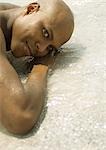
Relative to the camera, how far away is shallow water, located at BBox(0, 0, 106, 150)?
1.72 meters

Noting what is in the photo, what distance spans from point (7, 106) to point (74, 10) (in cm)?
159

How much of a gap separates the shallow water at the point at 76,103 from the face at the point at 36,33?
0.17 m

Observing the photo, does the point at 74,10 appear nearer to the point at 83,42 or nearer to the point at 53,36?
the point at 83,42

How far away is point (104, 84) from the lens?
81.5 inches

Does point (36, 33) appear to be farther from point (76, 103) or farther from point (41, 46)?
point (76, 103)

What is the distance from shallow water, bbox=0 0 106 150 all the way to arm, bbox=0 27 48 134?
0.05 m

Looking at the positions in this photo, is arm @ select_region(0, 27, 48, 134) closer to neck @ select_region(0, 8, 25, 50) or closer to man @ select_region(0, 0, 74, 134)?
man @ select_region(0, 0, 74, 134)

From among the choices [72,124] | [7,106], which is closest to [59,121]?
[72,124]

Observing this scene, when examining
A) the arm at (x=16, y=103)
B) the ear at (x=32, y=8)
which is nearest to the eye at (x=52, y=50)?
the ear at (x=32, y=8)

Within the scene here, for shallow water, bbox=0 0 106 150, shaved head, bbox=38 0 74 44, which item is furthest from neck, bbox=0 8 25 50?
shallow water, bbox=0 0 106 150

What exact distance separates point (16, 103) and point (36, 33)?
1.75 ft

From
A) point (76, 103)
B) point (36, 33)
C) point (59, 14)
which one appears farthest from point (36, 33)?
point (76, 103)

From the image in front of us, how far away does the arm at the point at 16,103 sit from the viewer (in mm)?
1756

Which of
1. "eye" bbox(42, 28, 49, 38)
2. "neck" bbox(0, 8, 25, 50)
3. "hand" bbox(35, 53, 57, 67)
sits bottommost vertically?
"hand" bbox(35, 53, 57, 67)
